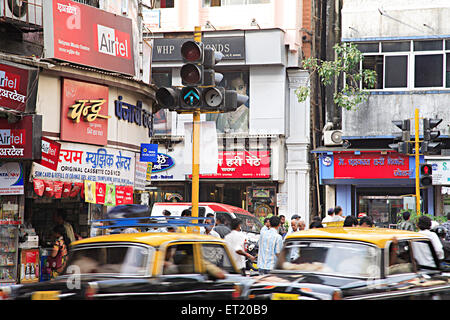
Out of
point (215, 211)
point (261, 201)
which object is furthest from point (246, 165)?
point (215, 211)

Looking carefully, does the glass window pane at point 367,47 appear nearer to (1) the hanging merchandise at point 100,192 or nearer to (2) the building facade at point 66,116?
(2) the building facade at point 66,116

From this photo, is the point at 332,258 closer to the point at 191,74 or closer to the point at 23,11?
the point at 191,74

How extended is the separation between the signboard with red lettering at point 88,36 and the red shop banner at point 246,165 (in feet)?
37.7

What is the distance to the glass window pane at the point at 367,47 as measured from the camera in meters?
29.2

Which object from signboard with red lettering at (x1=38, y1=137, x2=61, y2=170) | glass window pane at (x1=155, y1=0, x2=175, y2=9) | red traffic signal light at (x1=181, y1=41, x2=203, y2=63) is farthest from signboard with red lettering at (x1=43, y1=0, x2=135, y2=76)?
glass window pane at (x1=155, y1=0, x2=175, y2=9)

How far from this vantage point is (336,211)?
58.2ft

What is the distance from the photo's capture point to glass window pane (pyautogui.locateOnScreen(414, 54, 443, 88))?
28.5 metres

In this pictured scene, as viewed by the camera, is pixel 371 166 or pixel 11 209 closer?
pixel 11 209

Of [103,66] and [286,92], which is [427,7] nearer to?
[286,92]

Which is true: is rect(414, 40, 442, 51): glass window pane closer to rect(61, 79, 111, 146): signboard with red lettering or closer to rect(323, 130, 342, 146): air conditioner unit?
rect(323, 130, 342, 146): air conditioner unit

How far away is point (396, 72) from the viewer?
28922 mm

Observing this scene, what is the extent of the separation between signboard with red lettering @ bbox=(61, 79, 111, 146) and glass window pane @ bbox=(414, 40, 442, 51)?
1435 centimetres

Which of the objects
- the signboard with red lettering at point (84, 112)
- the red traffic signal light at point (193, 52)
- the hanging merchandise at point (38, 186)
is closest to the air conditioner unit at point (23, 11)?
the signboard with red lettering at point (84, 112)

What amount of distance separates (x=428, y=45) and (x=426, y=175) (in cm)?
1024
